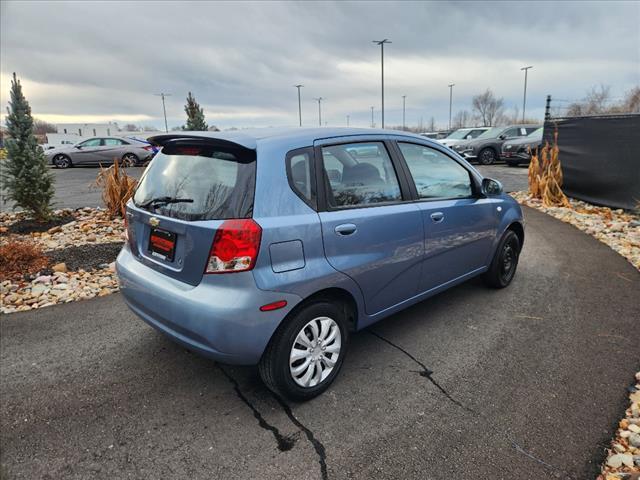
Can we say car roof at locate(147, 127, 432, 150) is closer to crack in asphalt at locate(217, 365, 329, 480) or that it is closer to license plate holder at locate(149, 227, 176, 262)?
license plate holder at locate(149, 227, 176, 262)

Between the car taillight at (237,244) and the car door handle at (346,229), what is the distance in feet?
1.85

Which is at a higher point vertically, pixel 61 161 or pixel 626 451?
pixel 61 161

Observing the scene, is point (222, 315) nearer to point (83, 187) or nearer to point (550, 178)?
point (550, 178)

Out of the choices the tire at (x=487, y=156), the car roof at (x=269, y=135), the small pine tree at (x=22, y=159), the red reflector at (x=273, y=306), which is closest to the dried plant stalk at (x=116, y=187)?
the small pine tree at (x=22, y=159)

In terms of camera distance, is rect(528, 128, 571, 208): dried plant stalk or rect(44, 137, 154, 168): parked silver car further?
rect(44, 137, 154, 168): parked silver car

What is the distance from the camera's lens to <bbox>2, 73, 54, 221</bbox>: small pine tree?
20.9 ft

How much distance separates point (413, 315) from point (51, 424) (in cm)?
289

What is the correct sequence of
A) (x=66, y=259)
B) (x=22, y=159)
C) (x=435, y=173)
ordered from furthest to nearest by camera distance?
(x=22, y=159) < (x=66, y=259) < (x=435, y=173)

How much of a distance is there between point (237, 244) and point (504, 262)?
3.22 metres

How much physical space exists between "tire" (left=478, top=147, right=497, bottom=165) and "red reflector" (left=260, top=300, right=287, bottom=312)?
17544 mm

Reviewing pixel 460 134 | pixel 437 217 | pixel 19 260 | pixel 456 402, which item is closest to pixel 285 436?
pixel 456 402

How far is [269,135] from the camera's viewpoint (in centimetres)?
261

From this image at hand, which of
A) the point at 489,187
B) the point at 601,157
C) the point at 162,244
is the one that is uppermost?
the point at 601,157

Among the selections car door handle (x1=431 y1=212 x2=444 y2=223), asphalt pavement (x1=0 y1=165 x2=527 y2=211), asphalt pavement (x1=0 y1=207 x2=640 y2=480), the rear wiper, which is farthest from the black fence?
the rear wiper
